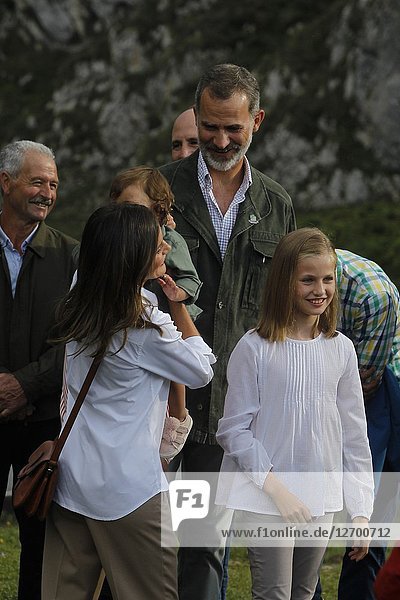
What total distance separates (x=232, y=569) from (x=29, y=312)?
2.71 meters

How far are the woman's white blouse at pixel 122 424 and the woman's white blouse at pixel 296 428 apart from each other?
1.38 ft

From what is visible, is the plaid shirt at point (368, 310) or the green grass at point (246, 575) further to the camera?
the green grass at point (246, 575)

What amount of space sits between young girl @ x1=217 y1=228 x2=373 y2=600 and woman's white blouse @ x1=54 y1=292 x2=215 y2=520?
430 millimetres

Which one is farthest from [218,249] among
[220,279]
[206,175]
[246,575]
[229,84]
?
[246,575]

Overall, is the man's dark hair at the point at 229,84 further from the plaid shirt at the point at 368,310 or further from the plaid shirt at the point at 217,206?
the plaid shirt at the point at 368,310

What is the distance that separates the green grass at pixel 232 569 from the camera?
18.9 ft

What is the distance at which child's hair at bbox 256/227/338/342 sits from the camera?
153 inches

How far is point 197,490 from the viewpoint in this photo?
4438 millimetres

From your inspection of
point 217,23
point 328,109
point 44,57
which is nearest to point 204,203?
point 328,109

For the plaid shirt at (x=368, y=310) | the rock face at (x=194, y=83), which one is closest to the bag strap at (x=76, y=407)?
the plaid shirt at (x=368, y=310)

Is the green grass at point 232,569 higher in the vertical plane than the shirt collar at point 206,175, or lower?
lower

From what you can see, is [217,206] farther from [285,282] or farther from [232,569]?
[232,569]

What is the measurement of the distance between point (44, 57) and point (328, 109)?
1003cm

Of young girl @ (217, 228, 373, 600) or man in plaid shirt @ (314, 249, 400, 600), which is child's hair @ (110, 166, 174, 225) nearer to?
young girl @ (217, 228, 373, 600)
